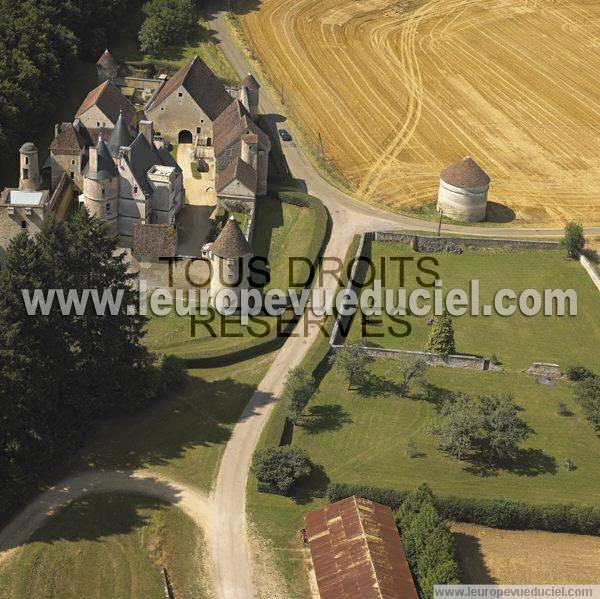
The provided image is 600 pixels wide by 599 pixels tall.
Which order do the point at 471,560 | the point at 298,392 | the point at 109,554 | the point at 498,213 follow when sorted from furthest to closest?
the point at 498,213 < the point at 298,392 < the point at 471,560 < the point at 109,554

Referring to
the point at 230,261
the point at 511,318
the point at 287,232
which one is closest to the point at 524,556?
the point at 511,318

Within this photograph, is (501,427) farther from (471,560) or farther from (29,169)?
(29,169)

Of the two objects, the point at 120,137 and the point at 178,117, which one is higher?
the point at 178,117

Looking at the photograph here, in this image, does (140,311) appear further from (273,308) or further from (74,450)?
(74,450)

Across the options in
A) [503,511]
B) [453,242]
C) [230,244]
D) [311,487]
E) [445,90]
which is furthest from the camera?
[445,90]

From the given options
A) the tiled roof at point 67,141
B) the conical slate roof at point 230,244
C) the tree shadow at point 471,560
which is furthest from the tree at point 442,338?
the tiled roof at point 67,141

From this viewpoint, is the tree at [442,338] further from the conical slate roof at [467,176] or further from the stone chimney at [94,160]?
the stone chimney at [94,160]

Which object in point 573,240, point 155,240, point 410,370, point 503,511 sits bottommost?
point 503,511
